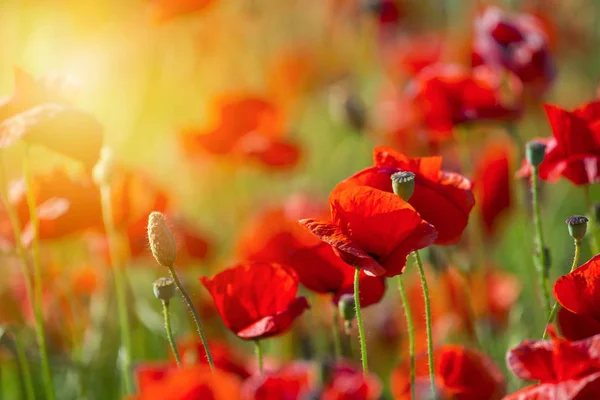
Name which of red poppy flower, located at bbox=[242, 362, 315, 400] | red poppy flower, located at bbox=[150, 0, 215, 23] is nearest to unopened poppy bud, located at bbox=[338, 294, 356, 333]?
red poppy flower, located at bbox=[242, 362, 315, 400]

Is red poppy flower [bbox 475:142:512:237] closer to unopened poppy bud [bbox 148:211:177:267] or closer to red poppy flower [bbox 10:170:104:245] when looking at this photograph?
red poppy flower [bbox 10:170:104:245]

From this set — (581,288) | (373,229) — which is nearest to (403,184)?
(373,229)

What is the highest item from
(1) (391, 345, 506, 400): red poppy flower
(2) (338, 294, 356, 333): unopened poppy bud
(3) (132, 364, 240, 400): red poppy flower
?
(3) (132, 364, 240, 400): red poppy flower

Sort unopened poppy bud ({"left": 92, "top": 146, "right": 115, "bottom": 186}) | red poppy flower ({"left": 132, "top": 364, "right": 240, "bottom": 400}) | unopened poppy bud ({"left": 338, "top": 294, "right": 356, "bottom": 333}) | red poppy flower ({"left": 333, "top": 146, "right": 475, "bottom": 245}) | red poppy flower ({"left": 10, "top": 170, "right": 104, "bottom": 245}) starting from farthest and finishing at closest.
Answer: red poppy flower ({"left": 10, "top": 170, "right": 104, "bottom": 245}) → unopened poppy bud ({"left": 92, "top": 146, "right": 115, "bottom": 186}) → unopened poppy bud ({"left": 338, "top": 294, "right": 356, "bottom": 333}) → red poppy flower ({"left": 333, "top": 146, "right": 475, "bottom": 245}) → red poppy flower ({"left": 132, "top": 364, "right": 240, "bottom": 400})

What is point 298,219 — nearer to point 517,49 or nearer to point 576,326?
point 576,326

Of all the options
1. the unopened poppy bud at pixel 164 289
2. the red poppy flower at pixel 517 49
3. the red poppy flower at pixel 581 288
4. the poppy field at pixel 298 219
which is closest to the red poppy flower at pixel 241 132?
the poppy field at pixel 298 219

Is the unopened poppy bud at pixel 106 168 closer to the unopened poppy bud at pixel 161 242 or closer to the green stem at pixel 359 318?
the unopened poppy bud at pixel 161 242
